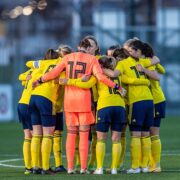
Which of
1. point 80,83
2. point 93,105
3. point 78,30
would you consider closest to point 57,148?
point 93,105

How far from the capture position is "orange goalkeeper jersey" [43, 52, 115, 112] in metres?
16.1

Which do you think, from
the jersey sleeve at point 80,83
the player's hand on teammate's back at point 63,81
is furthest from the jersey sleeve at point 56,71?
the jersey sleeve at point 80,83

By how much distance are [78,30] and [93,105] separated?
848 inches

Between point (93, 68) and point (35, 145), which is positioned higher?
point (93, 68)

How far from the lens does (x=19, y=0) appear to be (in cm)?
4288

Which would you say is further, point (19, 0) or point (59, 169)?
point (19, 0)

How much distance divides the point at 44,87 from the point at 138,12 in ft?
124

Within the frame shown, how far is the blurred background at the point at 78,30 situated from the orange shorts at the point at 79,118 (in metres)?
7.61

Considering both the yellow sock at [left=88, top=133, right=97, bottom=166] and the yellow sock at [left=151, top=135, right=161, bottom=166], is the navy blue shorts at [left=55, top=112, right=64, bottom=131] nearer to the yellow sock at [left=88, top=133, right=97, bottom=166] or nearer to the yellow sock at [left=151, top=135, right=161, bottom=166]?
the yellow sock at [left=88, top=133, right=97, bottom=166]

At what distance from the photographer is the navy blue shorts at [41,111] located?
643 inches

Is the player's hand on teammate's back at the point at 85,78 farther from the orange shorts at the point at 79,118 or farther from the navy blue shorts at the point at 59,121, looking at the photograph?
the navy blue shorts at the point at 59,121

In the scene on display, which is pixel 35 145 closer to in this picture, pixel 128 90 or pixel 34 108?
pixel 34 108

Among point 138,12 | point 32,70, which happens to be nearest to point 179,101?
point 138,12

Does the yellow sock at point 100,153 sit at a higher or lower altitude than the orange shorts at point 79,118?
lower
